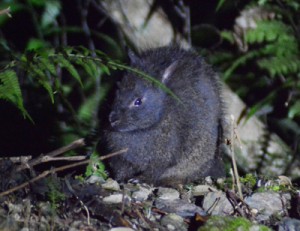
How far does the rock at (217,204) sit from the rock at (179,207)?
0.07m

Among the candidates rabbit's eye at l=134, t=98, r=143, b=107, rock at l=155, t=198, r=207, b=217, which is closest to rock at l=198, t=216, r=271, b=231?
rock at l=155, t=198, r=207, b=217

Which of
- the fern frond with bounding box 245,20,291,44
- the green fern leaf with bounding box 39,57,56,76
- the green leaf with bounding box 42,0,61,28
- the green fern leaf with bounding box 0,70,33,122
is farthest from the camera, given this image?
the green leaf with bounding box 42,0,61,28

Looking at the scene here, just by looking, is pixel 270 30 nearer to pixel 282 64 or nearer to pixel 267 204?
pixel 282 64

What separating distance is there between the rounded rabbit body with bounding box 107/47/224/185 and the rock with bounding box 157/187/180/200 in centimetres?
100

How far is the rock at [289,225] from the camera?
4.06m

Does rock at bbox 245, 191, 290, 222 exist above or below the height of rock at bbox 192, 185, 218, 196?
above

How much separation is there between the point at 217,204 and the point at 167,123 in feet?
6.06

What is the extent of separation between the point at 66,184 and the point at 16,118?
12.9 feet

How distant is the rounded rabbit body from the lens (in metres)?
6.07

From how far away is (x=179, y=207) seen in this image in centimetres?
446

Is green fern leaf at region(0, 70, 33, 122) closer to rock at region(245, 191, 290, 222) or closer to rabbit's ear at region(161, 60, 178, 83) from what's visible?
rock at region(245, 191, 290, 222)

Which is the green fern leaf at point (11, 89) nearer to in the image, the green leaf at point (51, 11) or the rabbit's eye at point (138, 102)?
the rabbit's eye at point (138, 102)

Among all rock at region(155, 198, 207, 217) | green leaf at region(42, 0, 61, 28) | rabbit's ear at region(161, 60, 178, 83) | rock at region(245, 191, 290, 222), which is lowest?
rock at region(155, 198, 207, 217)

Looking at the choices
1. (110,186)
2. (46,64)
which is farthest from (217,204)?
(46,64)
